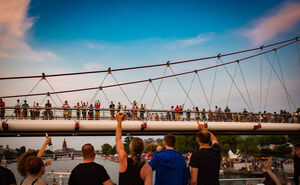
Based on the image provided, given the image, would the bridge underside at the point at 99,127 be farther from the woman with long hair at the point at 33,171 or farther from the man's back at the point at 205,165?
the man's back at the point at 205,165

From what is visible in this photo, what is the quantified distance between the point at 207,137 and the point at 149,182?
1265 mm

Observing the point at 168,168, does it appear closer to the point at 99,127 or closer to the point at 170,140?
the point at 170,140

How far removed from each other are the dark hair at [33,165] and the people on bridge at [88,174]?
1.58ft

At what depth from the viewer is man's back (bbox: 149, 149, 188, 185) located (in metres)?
3.87

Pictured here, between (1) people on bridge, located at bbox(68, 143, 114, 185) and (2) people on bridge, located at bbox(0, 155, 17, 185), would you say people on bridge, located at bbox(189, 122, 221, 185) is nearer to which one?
(1) people on bridge, located at bbox(68, 143, 114, 185)

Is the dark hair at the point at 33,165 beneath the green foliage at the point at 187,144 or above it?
above

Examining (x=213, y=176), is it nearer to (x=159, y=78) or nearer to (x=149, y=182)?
(x=149, y=182)

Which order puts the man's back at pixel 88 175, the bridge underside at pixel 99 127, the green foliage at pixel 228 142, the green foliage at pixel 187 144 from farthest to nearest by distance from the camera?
the green foliage at pixel 187 144
the green foliage at pixel 228 142
the bridge underside at pixel 99 127
the man's back at pixel 88 175

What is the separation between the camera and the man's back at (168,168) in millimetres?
3871

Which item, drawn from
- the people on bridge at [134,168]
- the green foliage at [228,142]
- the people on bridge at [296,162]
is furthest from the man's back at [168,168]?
the green foliage at [228,142]

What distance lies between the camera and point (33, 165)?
340 cm

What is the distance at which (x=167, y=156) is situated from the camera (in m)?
3.92

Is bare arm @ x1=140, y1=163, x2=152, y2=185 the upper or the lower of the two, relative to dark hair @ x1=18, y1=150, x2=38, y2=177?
lower

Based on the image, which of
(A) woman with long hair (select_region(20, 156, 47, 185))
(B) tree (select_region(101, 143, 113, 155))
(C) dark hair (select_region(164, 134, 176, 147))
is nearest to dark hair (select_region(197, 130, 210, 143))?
(C) dark hair (select_region(164, 134, 176, 147))
